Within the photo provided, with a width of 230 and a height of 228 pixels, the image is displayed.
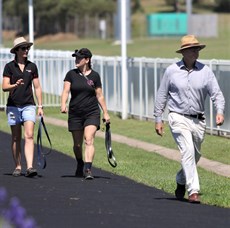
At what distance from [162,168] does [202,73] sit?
172 inches

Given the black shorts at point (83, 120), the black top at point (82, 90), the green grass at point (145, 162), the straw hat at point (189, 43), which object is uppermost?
the straw hat at point (189, 43)

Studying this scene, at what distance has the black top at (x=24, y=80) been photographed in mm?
14422

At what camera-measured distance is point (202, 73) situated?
12.0 metres

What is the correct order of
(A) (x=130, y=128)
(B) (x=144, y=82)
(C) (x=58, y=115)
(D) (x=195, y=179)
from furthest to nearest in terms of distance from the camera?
(C) (x=58, y=115), (B) (x=144, y=82), (A) (x=130, y=128), (D) (x=195, y=179)

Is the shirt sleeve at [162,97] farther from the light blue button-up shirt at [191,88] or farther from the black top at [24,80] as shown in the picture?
the black top at [24,80]

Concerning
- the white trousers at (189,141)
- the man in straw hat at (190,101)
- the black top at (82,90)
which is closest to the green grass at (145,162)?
the white trousers at (189,141)

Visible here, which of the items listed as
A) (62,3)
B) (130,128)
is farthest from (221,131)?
(62,3)

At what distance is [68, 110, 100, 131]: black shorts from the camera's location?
46.9ft

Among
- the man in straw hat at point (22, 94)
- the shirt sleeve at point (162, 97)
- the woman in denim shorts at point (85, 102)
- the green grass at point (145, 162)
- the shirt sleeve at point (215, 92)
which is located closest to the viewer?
the shirt sleeve at point (215, 92)

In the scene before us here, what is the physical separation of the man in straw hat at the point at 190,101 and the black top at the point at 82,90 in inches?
90.8

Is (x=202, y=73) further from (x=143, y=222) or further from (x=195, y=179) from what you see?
(x=143, y=222)

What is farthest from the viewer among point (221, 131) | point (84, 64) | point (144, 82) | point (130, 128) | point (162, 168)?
point (144, 82)

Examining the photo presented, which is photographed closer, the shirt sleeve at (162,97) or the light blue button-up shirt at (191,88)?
the light blue button-up shirt at (191,88)

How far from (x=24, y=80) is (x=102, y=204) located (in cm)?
322
